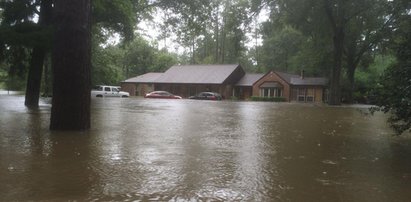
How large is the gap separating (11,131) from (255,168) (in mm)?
6573

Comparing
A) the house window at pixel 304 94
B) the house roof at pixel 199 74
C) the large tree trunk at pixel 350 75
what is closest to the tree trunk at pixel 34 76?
the large tree trunk at pixel 350 75

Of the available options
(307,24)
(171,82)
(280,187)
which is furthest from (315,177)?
(171,82)

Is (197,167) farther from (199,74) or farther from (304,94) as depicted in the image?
(199,74)

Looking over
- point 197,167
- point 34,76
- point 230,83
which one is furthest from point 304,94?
point 197,167

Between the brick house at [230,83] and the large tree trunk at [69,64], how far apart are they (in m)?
45.4

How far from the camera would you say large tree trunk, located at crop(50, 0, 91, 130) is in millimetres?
10195

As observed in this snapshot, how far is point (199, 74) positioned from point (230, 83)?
4.98 m

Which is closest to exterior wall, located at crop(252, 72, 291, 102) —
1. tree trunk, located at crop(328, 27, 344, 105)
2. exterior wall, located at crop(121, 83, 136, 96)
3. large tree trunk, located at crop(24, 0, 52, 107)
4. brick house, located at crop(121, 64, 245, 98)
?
brick house, located at crop(121, 64, 245, 98)

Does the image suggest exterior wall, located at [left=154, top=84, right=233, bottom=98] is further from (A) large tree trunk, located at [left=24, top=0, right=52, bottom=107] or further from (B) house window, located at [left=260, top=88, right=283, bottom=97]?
(A) large tree trunk, located at [left=24, top=0, right=52, bottom=107]

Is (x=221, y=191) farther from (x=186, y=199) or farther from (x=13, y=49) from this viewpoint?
(x=13, y=49)

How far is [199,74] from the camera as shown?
60625mm

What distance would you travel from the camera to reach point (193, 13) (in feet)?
102

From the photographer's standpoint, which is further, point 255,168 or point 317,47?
point 317,47

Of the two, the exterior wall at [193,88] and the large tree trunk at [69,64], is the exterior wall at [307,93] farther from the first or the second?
the large tree trunk at [69,64]
